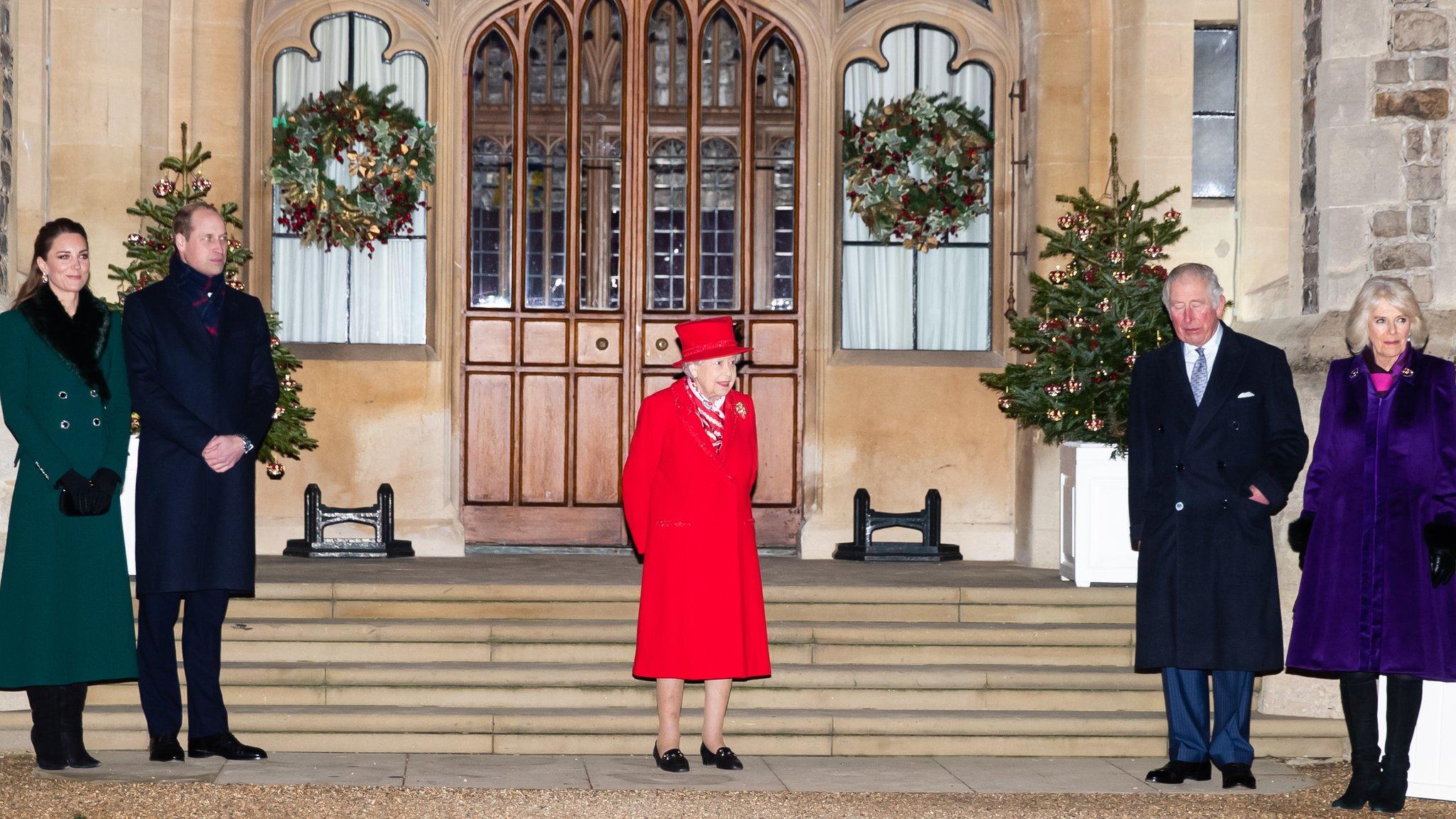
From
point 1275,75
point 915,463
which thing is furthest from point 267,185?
point 1275,75

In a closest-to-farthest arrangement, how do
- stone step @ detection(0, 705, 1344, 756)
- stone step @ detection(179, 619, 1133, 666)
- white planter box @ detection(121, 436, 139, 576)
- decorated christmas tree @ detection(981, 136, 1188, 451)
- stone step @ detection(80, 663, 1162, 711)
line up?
stone step @ detection(0, 705, 1344, 756) → stone step @ detection(80, 663, 1162, 711) → stone step @ detection(179, 619, 1133, 666) → white planter box @ detection(121, 436, 139, 576) → decorated christmas tree @ detection(981, 136, 1188, 451)

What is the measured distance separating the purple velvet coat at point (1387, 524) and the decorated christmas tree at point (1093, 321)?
7.86ft

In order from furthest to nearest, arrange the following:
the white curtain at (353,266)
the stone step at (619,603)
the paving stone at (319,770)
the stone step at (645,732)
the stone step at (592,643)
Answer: the white curtain at (353,266) < the stone step at (619,603) < the stone step at (592,643) < the stone step at (645,732) < the paving stone at (319,770)

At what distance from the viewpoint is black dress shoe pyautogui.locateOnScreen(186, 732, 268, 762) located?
19.3 ft

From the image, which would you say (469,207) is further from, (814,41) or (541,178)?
(814,41)

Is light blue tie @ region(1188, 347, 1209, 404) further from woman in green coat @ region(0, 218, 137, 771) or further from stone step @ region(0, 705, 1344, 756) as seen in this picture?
woman in green coat @ region(0, 218, 137, 771)

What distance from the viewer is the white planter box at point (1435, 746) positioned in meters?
5.71

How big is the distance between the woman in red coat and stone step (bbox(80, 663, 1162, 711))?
71 cm

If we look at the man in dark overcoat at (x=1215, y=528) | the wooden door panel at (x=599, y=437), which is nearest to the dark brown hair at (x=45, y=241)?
the man in dark overcoat at (x=1215, y=528)

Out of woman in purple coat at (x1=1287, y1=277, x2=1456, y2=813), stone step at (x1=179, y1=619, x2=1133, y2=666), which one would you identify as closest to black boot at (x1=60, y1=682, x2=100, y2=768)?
stone step at (x1=179, y1=619, x2=1133, y2=666)

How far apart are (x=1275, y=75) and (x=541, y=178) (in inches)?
162

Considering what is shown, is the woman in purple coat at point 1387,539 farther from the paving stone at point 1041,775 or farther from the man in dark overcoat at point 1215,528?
the paving stone at point 1041,775

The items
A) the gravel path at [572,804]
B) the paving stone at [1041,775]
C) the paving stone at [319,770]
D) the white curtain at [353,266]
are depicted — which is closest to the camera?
the gravel path at [572,804]

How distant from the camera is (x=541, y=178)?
9922 mm
